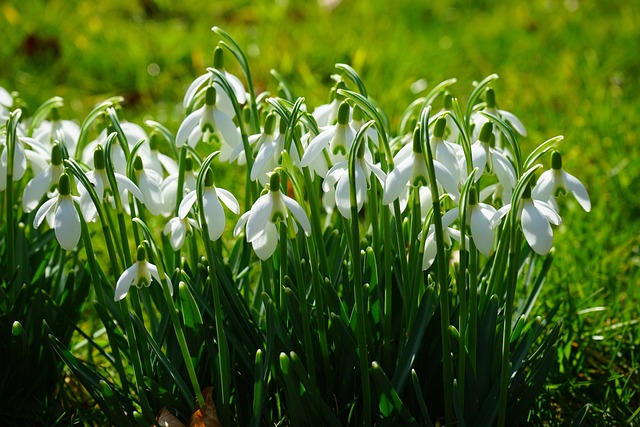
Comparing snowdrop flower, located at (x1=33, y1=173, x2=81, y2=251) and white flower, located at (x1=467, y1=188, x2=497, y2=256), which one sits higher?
snowdrop flower, located at (x1=33, y1=173, x2=81, y2=251)

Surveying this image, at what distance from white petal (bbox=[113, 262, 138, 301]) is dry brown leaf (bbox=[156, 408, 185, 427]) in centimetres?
24

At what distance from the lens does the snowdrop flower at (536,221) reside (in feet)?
3.44

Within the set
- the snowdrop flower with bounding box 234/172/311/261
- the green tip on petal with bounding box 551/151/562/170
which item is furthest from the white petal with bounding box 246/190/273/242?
the green tip on petal with bounding box 551/151/562/170

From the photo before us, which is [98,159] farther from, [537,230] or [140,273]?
[537,230]

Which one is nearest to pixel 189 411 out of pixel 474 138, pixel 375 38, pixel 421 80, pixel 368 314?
pixel 368 314

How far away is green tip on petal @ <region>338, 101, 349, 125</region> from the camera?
117 cm

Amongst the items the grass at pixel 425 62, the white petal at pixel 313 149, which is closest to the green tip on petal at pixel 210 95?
the white petal at pixel 313 149

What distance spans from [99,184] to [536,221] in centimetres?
64

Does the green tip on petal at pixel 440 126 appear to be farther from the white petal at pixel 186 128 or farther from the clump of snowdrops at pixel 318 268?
the white petal at pixel 186 128

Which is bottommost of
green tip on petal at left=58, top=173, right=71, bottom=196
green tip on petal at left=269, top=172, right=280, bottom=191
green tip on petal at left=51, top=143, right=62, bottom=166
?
green tip on petal at left=269, top=172, right=280, bottom=191

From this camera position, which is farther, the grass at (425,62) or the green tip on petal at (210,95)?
the grass at (425,62)

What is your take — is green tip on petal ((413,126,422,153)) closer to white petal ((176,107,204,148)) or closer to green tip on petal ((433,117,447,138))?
green tip on petal ((433,117,447,138))

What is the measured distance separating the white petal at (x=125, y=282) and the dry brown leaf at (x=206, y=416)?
0.23 metres

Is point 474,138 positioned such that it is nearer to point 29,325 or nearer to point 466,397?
point 466,397
